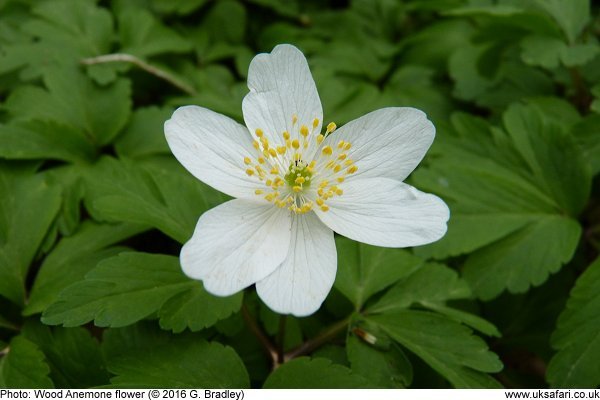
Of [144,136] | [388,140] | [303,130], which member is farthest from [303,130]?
[144,136]

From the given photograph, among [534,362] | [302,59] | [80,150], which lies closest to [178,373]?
[302,59]

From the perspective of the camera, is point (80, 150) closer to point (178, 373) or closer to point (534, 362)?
point (178, 373)

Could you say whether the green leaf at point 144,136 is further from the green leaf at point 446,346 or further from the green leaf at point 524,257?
the green leaf at point 524,257

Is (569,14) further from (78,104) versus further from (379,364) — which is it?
(78,104)

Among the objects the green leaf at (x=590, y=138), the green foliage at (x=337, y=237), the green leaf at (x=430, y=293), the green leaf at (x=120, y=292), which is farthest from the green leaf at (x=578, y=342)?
the green leaf at (x=120, y=292)

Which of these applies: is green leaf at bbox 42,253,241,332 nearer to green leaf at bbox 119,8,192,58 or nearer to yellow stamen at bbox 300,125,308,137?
yellow stamen at bbox 300,125,308,137

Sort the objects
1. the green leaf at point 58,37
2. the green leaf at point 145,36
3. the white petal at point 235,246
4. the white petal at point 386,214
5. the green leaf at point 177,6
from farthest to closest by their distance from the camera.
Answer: the green leaf at point 177,6 < the green leaf at point 145,36 < the green leaf at point 58,37 < the white petal at point 386,214 < the white petal at point 235,246
